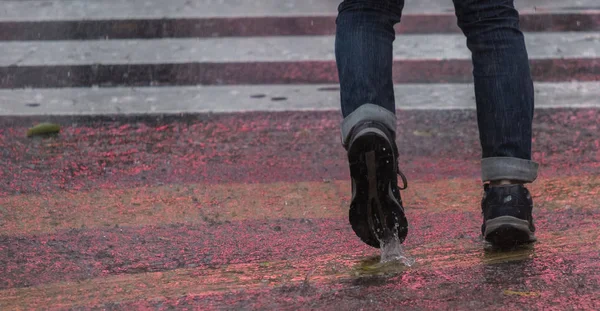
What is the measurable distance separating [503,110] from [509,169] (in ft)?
0.54

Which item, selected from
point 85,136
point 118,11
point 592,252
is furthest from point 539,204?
point 118,11

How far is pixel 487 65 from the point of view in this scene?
3018 mm

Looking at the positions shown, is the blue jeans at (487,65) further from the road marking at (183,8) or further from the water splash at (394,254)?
the road marking at (183,8)

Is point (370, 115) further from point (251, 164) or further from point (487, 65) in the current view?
point (251, 164)

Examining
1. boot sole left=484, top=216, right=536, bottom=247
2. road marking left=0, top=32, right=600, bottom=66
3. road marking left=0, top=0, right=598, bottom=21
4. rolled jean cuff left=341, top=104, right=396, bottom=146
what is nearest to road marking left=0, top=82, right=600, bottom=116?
road marking left=0, top=32, right=600, bottom=66

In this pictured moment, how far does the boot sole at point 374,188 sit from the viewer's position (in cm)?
277

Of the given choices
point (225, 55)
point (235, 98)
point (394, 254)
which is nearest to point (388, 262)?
point (394, 254)

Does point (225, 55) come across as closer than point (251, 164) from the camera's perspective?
No

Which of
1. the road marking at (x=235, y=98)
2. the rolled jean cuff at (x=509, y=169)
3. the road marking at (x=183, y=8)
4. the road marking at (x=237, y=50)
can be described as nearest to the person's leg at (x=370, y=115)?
the rolled jean cuff at (x=509, y=169)

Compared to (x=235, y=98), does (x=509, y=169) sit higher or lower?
higher

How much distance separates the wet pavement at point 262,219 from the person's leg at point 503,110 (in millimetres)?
141

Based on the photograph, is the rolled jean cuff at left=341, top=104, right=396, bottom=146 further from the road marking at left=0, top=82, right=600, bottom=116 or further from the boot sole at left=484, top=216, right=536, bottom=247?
the road marking at left=0, top=82, right=600, bottom=116

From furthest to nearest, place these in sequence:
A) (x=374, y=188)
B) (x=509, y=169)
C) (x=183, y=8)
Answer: (x=183, y=8), (x=509, y=169), (x=374, y=188)

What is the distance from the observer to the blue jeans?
2.93 meters
